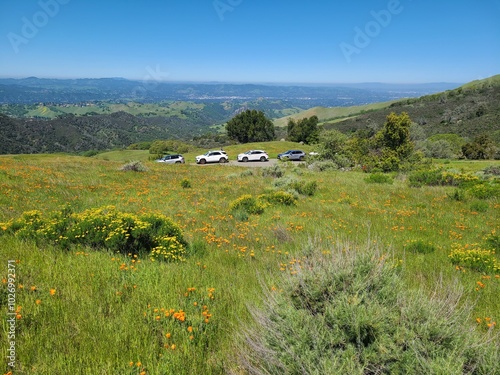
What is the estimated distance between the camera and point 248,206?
10.9m

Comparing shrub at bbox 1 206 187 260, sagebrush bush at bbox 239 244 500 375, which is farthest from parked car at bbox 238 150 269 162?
sagebrush bush at bbox 239 244 500 375

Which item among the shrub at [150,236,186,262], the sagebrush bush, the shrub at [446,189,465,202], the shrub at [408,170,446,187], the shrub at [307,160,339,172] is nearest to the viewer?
the sagebrush bush

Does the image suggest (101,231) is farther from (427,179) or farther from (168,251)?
(427,179)

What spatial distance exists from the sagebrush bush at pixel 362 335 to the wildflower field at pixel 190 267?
4 centimetres

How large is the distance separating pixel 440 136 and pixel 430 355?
239ft

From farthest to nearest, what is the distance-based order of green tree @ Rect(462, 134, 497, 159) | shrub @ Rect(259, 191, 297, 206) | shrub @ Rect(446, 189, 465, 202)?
green tree @ Rect(462, 134, 497, 159) < shrub @ Rect(446, 189, 465, 202) < shrub @ Rect(259, 191, 297, 206)

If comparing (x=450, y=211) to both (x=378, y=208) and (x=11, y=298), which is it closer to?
(x=378, y=208)

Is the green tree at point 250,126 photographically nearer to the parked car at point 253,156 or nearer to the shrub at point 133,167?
the parked car at point 253,156

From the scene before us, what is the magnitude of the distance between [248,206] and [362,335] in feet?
28.0

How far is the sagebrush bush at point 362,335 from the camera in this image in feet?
7.07

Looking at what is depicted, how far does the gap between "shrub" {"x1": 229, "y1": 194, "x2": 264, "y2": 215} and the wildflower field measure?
5cm

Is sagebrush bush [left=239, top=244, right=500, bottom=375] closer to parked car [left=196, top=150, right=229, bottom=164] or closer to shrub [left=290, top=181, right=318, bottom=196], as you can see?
shrub [left=290, top=181, right=318, bottom=196]

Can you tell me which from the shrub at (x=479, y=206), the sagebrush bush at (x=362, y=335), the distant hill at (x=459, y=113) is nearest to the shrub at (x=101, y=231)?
the sagebrush bush at (x=362, y=335)

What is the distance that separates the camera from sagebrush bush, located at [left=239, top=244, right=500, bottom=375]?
7.07 ft
